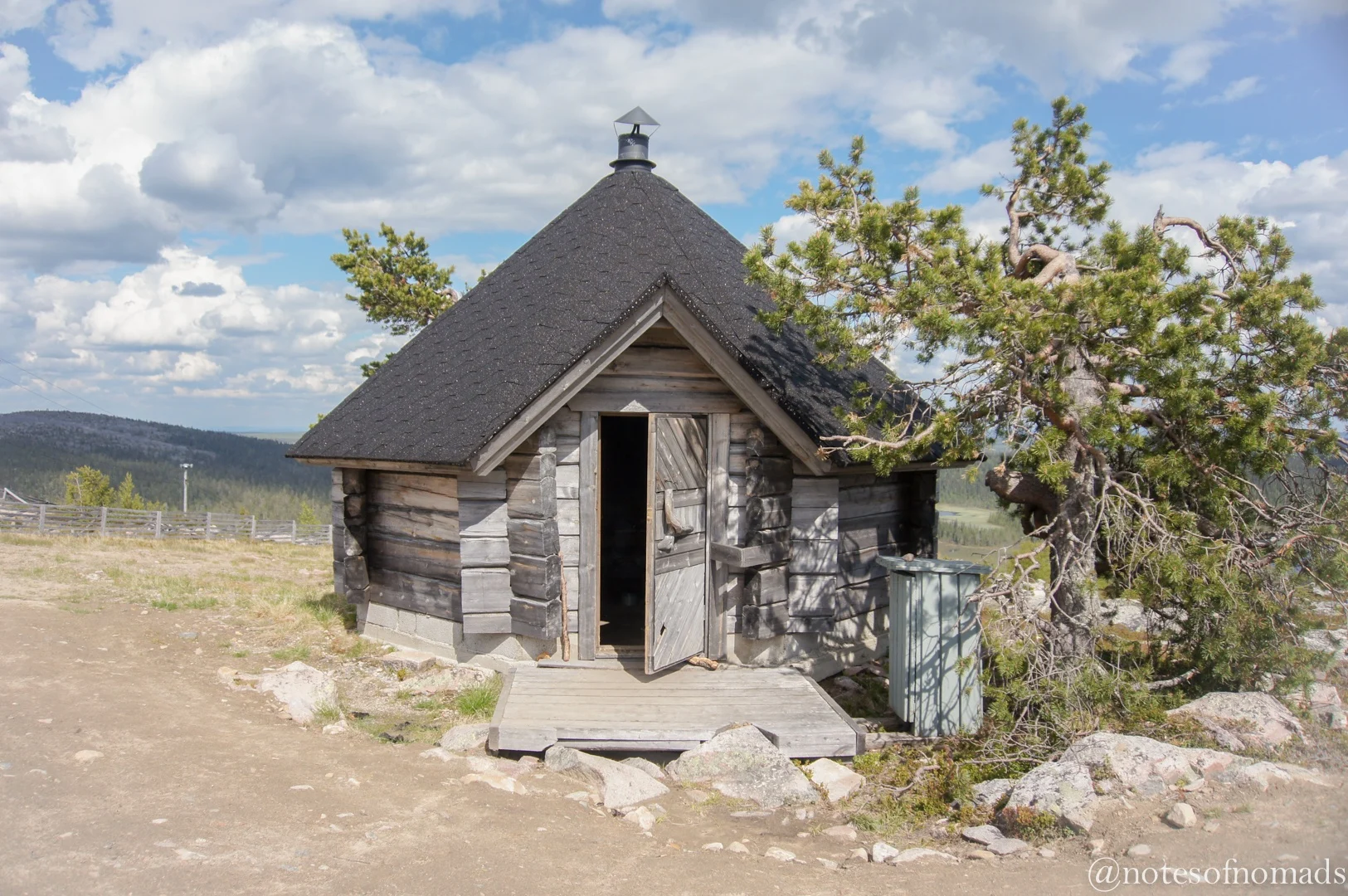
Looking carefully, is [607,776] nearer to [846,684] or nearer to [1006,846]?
[1006,846]

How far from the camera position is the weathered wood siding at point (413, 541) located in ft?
28.3

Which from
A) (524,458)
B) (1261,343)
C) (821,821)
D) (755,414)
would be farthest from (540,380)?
(1261,343)

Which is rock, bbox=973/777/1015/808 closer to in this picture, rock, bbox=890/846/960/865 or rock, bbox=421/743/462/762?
rock, bbox=890/846/960/865

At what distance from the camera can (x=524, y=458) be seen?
26.5ft

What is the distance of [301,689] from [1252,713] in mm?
7470

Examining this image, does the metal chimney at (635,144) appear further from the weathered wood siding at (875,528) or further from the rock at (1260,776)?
the rock at (1260,776)

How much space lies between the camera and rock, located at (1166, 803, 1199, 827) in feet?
15.7

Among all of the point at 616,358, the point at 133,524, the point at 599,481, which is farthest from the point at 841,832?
the point at 133,524

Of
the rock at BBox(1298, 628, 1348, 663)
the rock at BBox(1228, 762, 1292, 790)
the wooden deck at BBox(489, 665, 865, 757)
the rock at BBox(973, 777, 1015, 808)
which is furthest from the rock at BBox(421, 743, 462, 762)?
the rock at BBox(1298, 628, 1348, 663)

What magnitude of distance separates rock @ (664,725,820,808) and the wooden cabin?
4.73 feet

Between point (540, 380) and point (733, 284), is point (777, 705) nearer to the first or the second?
point (540, 380)

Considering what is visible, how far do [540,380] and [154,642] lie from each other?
571cm

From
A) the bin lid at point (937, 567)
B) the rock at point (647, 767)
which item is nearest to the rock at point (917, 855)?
the rock at point (647, 767)

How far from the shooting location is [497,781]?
19.7ft
